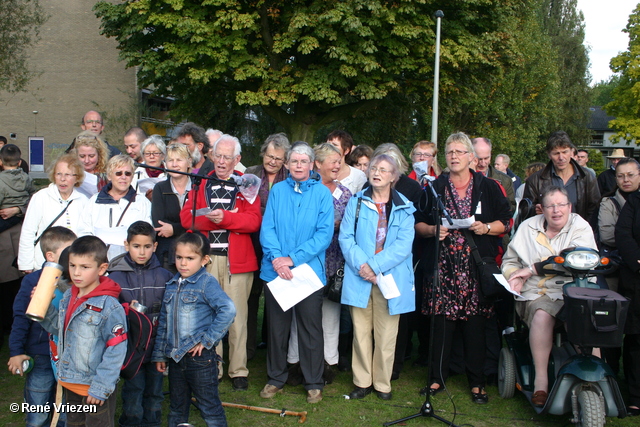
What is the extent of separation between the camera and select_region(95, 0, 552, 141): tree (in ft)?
56.3

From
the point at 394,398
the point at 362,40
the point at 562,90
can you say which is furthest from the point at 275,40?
the point at 562,90

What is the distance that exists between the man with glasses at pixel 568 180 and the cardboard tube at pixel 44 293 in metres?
4.28

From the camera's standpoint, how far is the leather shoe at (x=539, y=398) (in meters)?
4.38

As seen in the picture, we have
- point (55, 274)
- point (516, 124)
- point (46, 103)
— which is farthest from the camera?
point (46, 103)

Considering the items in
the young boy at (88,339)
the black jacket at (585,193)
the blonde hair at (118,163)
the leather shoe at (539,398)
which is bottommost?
the leather shoe at (539,398)

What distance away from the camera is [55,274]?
3.31 metres

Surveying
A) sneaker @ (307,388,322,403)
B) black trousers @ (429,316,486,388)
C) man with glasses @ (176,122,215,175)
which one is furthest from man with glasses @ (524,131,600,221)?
man with glasses @ (176,122,215,175)

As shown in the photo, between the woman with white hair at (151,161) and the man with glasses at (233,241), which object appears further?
the woman with white hair at (151,161)

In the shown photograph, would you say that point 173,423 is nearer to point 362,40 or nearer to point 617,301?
point 617,301

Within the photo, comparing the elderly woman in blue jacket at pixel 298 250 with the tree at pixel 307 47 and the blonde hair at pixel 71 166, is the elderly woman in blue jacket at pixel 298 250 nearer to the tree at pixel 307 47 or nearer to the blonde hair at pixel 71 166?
the blonde hair at pixel 71 166

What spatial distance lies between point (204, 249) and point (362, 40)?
1463 cm

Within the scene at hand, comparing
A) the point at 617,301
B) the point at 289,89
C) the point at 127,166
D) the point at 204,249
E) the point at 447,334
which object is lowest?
the point at 447,334

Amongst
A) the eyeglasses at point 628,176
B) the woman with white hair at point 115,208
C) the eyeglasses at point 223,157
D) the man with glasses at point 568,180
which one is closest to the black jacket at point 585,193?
the man with glasses at point 568,180

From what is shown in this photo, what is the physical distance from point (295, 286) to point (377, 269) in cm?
70
